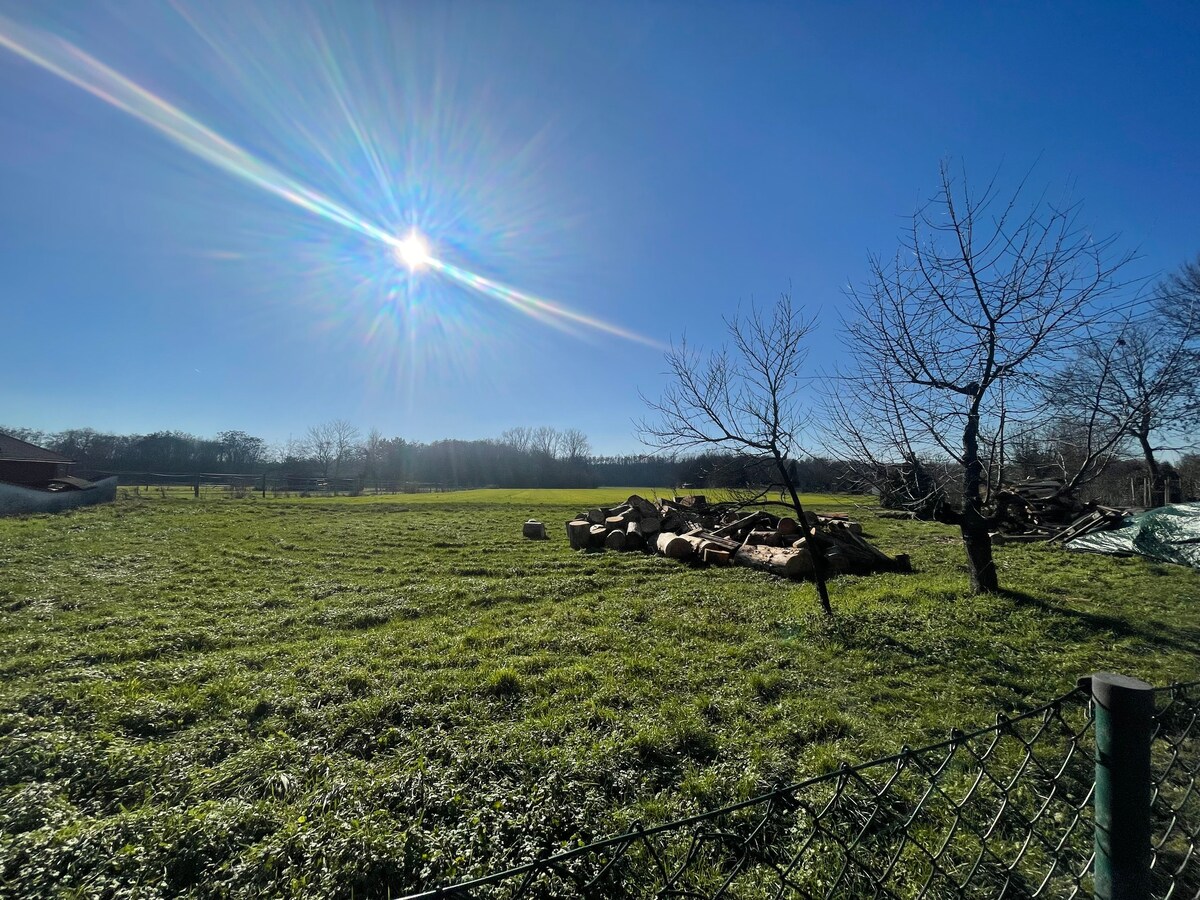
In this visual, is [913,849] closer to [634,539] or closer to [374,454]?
[634,539]

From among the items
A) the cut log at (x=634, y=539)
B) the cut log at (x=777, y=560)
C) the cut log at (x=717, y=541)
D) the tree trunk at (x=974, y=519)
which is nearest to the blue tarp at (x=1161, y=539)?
the tree trunk at (x=974, y=519)

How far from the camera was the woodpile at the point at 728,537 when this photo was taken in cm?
1039

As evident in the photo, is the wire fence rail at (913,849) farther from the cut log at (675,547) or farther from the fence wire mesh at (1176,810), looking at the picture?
the cut log at (675,547)

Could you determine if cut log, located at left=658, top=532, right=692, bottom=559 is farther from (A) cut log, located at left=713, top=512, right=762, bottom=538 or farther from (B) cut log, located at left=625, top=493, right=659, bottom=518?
(B) cut log, located at left=625, top=493, right=659, bottom=518

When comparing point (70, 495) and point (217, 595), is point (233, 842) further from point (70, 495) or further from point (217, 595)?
point (70, 495)

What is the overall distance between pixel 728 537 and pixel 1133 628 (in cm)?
740

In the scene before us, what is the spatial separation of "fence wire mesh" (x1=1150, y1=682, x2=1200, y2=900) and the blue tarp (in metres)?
9.65

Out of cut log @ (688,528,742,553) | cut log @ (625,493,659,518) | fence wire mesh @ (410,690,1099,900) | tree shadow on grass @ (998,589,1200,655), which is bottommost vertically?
fence wire mesh @ (410,690,1099,900)

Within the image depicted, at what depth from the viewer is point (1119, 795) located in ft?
5.08

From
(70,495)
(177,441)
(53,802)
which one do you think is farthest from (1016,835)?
(177,441)

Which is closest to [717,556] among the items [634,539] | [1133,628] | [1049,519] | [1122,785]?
[634,539]

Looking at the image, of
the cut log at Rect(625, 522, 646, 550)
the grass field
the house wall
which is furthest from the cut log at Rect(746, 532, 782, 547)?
the house wall

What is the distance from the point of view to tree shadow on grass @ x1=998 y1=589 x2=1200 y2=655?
5.64 metres

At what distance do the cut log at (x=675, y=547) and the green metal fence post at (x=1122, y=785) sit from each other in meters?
10.7
